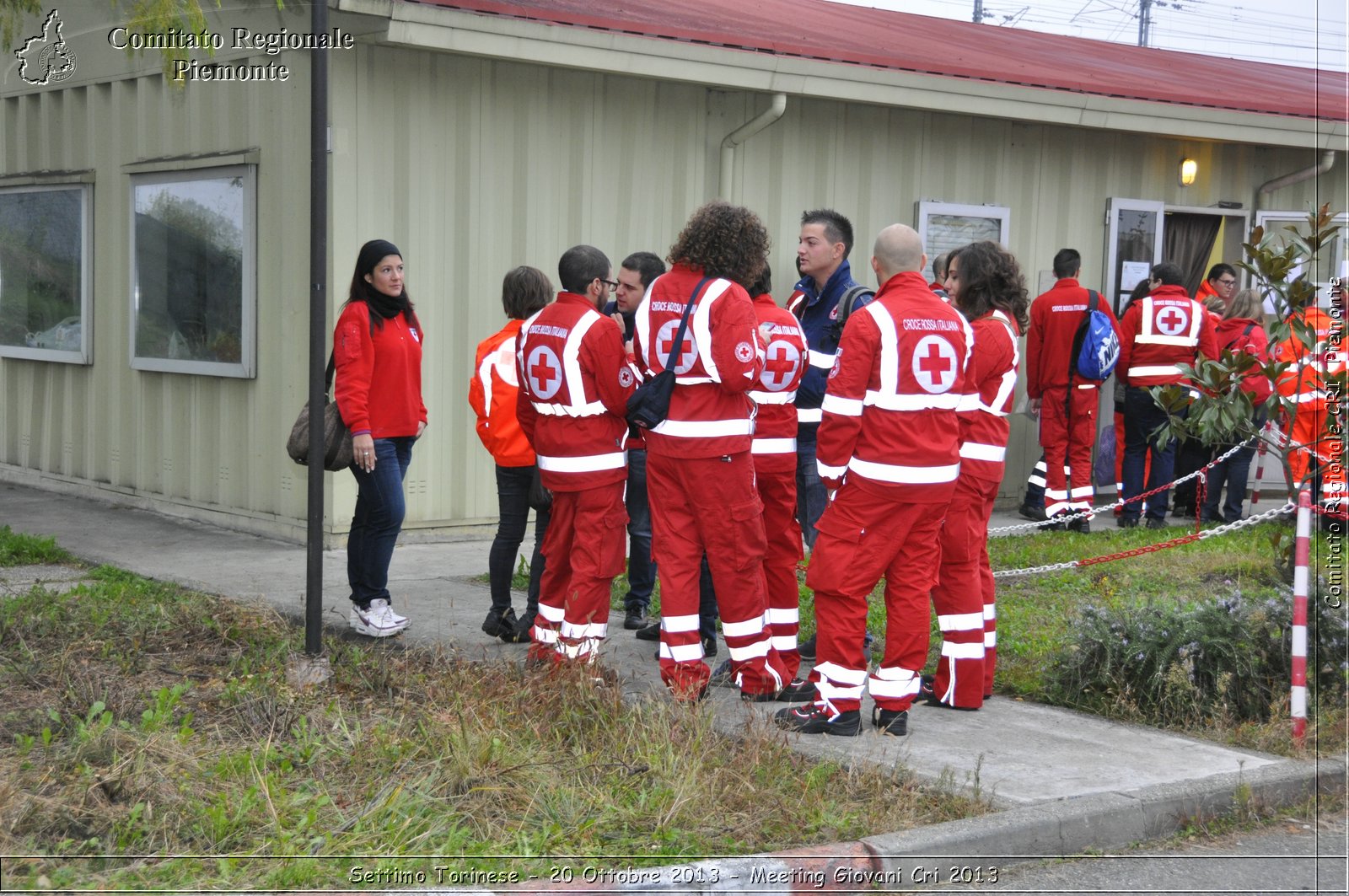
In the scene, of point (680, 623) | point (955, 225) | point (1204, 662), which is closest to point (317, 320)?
point (680, 623)

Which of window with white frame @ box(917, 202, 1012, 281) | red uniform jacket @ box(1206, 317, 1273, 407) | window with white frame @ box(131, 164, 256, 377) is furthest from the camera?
window with white frame @ box(917, 202, 1012, 281)

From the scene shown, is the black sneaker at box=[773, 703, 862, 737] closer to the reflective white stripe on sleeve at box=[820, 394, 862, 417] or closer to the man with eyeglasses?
the reflective white stripe on sleeve at box=[820, 394, 862, 417]

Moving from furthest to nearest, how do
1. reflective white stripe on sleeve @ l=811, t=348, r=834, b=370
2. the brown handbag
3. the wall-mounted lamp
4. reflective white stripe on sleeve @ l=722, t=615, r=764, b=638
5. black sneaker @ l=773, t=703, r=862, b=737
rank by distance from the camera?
the wall-mounted lamp
reflective white stripe on sleeve @ l=811, t=348, r=834, b=370
the brown handbag
reflective white stripe on sleeve @ l=722, t=615, r=764, b=638
black sneaker @ l=773, t=703, r=862, b=737

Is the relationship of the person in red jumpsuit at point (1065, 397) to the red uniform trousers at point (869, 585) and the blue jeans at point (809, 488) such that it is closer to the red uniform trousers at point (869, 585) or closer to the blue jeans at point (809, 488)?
the blue jeans at point (809, 488)

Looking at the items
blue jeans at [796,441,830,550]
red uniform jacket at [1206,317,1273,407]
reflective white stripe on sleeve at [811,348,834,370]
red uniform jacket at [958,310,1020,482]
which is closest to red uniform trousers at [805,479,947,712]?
red uniform jacket at [958,310,1020,482]

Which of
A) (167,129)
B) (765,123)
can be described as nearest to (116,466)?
(167,129)

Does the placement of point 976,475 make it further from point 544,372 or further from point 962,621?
point 544,372

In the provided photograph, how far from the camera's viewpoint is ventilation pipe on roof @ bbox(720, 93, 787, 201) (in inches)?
423

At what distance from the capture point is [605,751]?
5.13 metres

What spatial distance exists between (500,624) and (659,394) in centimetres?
184

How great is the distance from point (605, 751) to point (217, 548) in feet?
17.2

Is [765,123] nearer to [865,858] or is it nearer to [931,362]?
[931,362]

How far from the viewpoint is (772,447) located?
6449 millimetres

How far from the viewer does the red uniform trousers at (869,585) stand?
18.7ft
